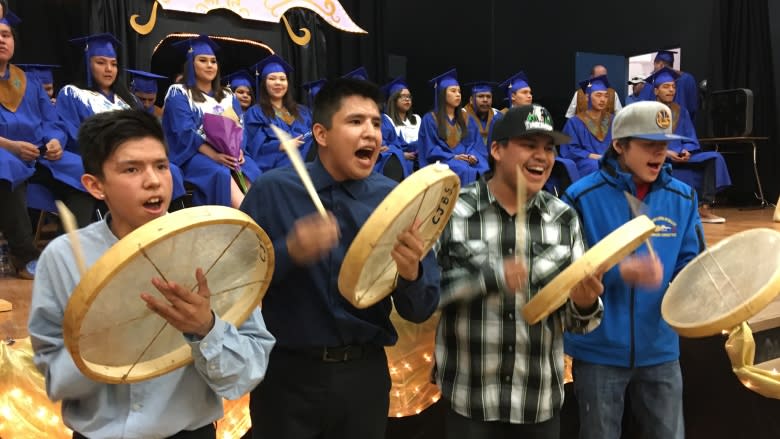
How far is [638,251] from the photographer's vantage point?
1.89 m

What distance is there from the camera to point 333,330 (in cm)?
149

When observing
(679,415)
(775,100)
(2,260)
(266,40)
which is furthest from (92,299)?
(775,100)

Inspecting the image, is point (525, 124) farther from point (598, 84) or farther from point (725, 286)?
point (598, 84)

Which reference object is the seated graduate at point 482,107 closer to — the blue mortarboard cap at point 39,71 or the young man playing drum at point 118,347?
the blue mortarboard cap at point 39,71

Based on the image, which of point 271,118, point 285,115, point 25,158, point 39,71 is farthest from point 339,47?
point 25,158

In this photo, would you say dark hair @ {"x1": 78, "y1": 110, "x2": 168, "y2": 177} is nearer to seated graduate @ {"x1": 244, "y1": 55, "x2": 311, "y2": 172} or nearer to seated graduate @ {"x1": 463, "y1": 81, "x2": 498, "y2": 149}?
seated graduate @ {"x1": 244, "y1": 55, "x2": 311, "y2": 172}

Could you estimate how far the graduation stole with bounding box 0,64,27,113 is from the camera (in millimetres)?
3635

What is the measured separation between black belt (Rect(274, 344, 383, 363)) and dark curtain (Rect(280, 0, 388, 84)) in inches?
231

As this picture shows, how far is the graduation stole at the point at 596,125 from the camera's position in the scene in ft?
20.5

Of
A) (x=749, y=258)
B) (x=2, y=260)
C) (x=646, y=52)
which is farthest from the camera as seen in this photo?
(x=646, y=52)

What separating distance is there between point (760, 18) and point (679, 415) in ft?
24.0

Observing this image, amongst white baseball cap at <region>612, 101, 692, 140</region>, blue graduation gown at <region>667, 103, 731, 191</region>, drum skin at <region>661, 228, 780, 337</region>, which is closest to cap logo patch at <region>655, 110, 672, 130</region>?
white baseball cap at <region>612, 101, 692, 140</region>

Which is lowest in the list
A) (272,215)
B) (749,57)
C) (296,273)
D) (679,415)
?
(679,415)

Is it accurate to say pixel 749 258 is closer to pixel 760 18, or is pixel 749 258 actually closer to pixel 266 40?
pixel 266 40
